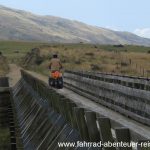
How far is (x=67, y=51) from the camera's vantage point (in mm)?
109000

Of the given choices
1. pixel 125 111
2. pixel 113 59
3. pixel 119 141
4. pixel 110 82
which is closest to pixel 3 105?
pixel 110 82

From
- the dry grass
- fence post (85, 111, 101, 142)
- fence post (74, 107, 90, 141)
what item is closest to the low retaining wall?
fence post (74, 107, 90, 141)

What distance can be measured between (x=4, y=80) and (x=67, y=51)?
6641 centimetres

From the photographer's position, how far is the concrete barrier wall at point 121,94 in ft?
51.5

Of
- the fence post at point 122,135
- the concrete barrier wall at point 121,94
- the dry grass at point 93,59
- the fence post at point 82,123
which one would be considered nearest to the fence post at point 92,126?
the fence post at point 82,123

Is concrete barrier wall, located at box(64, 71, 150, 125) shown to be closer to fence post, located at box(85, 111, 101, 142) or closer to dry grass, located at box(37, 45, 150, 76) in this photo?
fence post, located at box(85, 111, 101, 142)

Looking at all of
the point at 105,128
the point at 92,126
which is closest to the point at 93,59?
the point at 92,126

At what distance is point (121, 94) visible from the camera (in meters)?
19.5

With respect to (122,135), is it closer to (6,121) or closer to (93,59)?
(6,121)

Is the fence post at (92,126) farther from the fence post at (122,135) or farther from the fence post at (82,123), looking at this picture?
the fence post at (122,135)

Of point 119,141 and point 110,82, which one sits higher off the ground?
point 119,141

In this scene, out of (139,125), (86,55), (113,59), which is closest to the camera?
(139,125)

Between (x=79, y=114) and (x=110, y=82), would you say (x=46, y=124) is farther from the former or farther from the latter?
(x=79, y=114)

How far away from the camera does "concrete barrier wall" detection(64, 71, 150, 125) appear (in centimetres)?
1570
